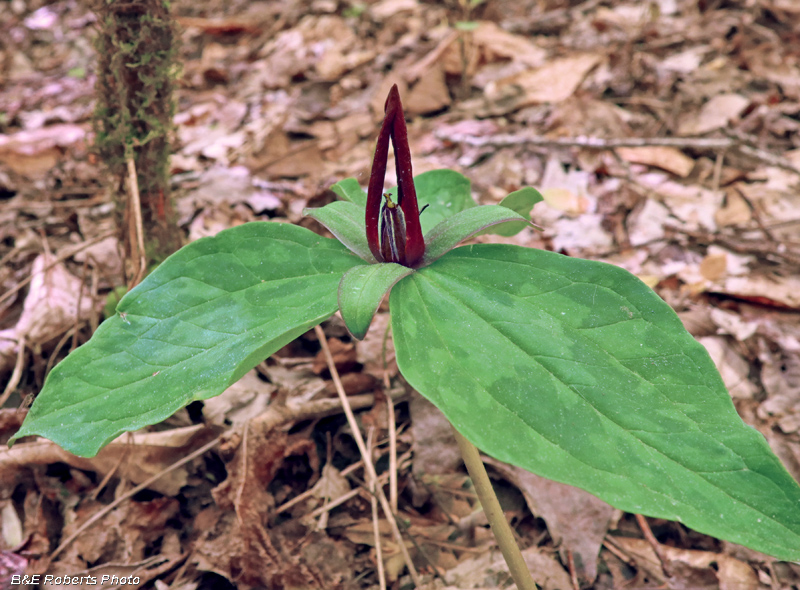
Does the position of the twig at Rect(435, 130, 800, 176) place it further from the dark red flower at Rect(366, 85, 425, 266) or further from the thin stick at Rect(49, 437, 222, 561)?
the thin stick at Rect(49, 437, 222, 561)

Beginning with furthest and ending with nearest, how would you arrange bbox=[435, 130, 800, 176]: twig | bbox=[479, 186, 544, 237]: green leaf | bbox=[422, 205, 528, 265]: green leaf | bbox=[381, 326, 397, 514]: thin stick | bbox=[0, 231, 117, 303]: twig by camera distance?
bbox=[435, 130, 800, 176]: twig
bbox=[0, 231, 117, 303]: twig
bbox=[381, 326, 397, 514]: thin stick
bbox=[479, 186, 544, 237]: green leaf
bbox=[422, 205, 528, 265]: green leaf

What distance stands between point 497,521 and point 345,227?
64 centimetres

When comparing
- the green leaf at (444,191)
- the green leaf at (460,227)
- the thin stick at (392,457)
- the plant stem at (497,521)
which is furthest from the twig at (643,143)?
the plant stem at (497,521)

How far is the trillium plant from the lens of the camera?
2.44 ft

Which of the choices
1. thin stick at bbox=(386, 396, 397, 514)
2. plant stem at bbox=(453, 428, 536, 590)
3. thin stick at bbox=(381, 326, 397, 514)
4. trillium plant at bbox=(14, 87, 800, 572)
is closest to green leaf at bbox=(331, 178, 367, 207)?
trillium plant at bbox=(14, 87, 800, 572)

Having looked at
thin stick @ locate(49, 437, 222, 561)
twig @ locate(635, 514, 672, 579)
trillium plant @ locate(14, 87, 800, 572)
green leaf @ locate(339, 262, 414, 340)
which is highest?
green leaf @ locate(339, 262, 414, 340)

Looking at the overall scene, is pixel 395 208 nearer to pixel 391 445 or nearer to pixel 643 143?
pixel 391 445

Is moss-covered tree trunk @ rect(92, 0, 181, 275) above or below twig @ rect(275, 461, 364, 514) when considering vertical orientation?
above

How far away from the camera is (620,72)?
10.3ft

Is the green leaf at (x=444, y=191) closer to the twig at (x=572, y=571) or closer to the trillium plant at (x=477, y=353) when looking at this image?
the trillium plant at (x=477, y=353)

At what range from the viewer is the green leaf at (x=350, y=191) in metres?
1.17

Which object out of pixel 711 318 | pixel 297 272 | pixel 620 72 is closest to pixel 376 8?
pixel 620 72

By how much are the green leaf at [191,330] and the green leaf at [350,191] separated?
157 millimetres

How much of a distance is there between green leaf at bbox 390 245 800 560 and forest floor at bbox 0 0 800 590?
2.11ft
